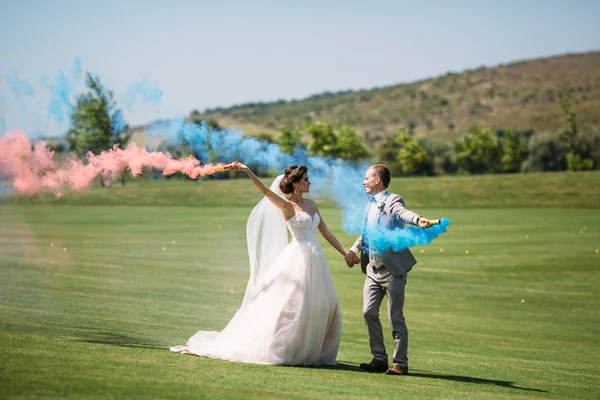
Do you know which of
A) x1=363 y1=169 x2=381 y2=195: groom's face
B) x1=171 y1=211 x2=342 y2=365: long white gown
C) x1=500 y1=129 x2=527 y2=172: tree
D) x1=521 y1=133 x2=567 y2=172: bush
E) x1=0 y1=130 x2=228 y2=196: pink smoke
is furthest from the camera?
x1=500 y1=129 x2=527 y2=172: tree

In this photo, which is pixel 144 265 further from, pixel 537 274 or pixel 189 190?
pixel 189 190

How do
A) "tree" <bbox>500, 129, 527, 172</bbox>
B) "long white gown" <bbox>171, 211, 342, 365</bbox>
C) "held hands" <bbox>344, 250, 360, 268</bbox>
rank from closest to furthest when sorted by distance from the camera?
"long white gown" <bbox>171, 211, 342, 365</bbox>, "held hands" <bbox>344, 250, 360, 268</bbox>, "tree" <bbox>500, 129, 527, 172</bbox>

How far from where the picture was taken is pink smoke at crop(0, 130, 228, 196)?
14.8 metres

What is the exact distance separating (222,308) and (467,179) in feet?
219

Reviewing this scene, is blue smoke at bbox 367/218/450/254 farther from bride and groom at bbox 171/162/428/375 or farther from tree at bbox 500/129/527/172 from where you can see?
tree at bbox 500/129/527/172

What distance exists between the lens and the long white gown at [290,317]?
10438 mm

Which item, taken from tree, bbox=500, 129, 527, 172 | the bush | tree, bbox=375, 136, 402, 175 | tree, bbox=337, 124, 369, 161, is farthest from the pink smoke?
tree, bbox=500, 129, 527, 172

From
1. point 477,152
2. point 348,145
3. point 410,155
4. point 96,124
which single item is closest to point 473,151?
point 477,152

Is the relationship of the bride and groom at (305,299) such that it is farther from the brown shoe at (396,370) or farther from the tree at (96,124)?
the tree at (96,124)

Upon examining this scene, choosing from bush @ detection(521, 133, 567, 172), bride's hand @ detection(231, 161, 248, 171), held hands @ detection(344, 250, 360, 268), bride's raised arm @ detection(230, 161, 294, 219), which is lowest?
bush @ detection(521, 133, 567, 172)

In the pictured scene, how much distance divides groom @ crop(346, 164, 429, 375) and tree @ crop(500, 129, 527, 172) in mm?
123766

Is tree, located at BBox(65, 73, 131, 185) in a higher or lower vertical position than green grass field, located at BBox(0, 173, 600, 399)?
higher

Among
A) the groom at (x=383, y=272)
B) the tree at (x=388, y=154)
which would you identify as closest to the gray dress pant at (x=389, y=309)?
the groom at (x=383, y=272)

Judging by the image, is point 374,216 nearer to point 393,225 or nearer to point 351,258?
point 393,225
